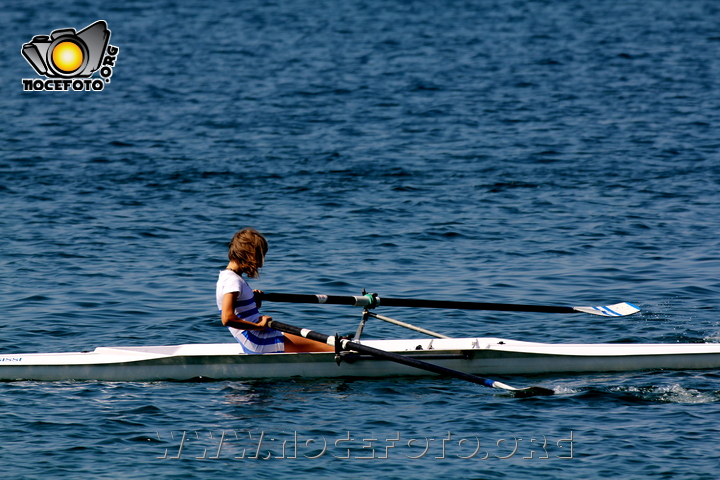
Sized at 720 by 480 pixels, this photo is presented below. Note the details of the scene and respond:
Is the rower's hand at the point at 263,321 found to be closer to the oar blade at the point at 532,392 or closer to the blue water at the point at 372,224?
the blue water at the point at 372,224

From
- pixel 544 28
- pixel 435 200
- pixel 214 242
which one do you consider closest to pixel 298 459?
pixel 214 242

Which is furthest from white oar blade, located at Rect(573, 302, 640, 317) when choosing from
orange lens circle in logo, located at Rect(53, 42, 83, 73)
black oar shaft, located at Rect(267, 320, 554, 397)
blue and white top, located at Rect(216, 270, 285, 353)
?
orange lens circle in logo, located at Rect(53, 42, 83, 73)

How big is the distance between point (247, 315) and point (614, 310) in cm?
518

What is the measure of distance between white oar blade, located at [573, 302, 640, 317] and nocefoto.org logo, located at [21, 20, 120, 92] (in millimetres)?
19692

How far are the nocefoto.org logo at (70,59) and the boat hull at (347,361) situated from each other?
18435 mm

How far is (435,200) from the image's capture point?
780 inches

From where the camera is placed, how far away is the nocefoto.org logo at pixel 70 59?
27.6 metres

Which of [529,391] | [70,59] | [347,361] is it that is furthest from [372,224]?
[70,59]

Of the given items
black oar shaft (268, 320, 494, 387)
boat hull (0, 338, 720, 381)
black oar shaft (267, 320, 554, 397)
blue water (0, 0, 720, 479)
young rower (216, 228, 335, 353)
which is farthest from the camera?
boat hull (0, 338, 720, 381)

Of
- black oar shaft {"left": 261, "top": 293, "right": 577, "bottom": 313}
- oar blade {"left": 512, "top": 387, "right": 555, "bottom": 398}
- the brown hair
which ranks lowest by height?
oar blade {"left": 512, "top": 387, "right": 555, "bottom": 398}

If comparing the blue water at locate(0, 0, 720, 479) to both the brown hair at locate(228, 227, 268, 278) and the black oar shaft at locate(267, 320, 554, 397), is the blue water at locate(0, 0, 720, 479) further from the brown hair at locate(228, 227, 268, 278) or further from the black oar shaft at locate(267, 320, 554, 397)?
the brown hair at locate(228, 227, 268, 278)

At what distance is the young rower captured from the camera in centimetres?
995

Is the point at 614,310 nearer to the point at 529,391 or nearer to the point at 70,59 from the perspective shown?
the point at 529,391

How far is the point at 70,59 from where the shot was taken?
27.9m
